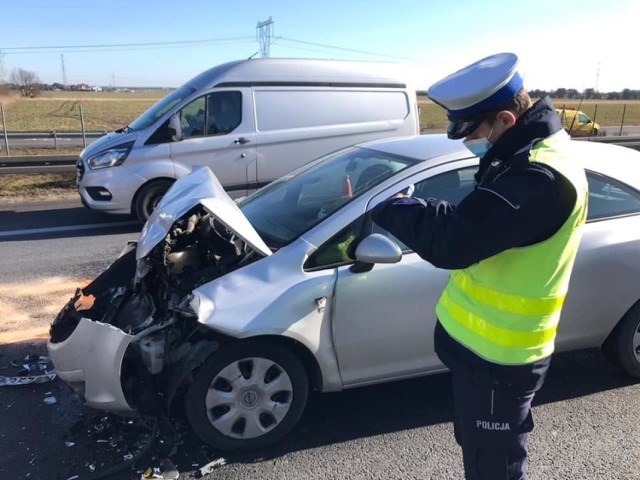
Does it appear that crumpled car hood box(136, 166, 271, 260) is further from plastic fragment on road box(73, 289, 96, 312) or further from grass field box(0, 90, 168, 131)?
grass field box(0, 90, 168, 131)

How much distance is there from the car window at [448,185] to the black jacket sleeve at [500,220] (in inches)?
61.7

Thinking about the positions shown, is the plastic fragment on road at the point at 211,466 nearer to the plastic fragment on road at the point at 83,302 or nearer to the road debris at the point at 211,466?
the road debris at the point at 211,466

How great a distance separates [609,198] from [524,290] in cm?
219

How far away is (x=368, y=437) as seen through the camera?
10.4ft

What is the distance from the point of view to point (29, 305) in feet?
16.7

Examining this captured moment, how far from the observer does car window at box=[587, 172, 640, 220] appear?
350 cm

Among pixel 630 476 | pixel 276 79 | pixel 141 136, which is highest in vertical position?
pixel 276 79

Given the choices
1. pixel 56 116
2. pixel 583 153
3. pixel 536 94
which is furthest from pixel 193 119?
pixel 56 116

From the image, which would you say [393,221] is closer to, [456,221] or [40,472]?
[456,221]

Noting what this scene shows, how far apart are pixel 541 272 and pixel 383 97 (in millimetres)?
7585

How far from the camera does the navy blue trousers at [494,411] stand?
72.4 inches

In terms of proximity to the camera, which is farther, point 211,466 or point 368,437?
point 368,437

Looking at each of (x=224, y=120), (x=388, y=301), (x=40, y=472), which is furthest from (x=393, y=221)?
(x=224, y=120)

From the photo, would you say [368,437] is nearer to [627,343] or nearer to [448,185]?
[448,185]
